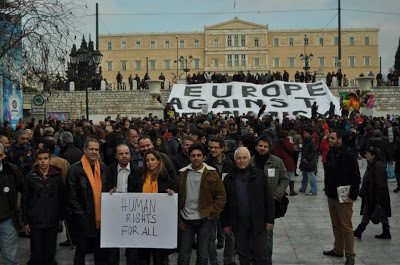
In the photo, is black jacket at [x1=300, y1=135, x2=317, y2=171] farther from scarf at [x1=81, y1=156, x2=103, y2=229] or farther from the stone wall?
the stone wall

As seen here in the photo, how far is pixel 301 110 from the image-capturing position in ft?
84.3

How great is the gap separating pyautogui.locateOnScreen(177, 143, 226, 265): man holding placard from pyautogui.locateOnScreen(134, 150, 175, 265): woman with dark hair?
15 centimetres

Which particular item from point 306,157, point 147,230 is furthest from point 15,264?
point 306,157

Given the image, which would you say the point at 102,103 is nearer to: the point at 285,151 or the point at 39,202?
the point at 285,151

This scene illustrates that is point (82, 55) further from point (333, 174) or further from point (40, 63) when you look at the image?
point (333, 174)

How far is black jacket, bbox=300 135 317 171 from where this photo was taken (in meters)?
11.3

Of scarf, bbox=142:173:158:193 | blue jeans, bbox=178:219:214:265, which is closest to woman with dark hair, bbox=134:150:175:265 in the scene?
scarf, bbox=142:173:158:193

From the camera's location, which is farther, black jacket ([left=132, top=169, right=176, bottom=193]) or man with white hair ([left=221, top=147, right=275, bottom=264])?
black jacket ([left=132, top=169, right=176, bottom=193])

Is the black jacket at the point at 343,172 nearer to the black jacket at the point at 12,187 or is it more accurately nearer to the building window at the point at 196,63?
the black jacket at the point at 12,187

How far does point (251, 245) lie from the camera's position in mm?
5484

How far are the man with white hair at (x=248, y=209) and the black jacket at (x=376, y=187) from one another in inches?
103

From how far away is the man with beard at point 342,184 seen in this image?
613 centimetres

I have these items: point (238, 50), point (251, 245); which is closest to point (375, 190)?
point (251, 245)

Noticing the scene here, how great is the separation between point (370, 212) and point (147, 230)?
3570mm
